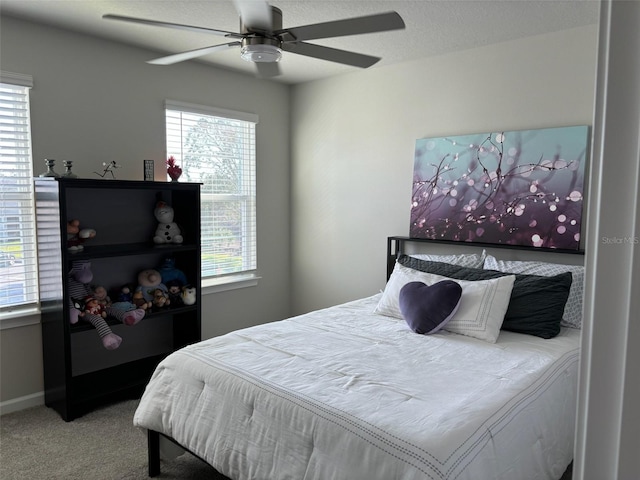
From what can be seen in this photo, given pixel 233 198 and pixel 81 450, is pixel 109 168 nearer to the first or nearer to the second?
pixel 233 198

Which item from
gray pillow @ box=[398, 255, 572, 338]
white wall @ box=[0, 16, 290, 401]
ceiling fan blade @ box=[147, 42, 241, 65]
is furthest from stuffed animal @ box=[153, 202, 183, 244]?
gray pillow @ box=[398, 255, 572, 338]

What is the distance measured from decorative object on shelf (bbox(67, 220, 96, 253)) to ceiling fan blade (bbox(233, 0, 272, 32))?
74.1 inches

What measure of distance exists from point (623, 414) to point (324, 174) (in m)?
4.07

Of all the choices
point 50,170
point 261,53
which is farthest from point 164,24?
point 50,170

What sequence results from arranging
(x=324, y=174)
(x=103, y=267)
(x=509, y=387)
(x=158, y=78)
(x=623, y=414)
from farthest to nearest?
(x=324, y=174) → (x=158, y=78) → (x=103, y=267) → (x=509, y=387) → (x=623, y=414)

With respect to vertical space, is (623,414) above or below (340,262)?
above

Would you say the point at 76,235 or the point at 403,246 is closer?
the point at 76,235

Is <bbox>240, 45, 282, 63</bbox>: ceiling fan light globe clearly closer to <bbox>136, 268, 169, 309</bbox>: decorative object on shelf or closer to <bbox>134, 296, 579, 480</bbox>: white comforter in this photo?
<bbox>134, 296, 579, 480</bbox>: white comforter

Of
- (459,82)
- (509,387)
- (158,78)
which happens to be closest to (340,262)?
(459,82)

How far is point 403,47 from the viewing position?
3.42 meters

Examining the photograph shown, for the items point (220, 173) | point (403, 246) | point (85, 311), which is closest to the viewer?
point (85, 311)

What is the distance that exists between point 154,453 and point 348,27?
2.19 meters

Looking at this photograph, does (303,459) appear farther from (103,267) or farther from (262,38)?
(103,267)

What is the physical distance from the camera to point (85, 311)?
3092 mm
